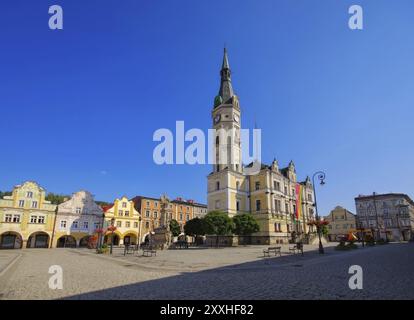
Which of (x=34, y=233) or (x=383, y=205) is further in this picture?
(x=383, y=205)

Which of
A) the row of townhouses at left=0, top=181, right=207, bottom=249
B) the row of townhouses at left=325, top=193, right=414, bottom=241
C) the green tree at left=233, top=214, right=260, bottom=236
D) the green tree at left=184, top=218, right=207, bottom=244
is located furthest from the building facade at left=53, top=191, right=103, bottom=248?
the row of townhouses at left=325, top=193, right=414, bottom=241

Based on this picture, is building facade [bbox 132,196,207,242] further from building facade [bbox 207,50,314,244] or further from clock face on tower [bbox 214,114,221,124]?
clock face on tower [bbox 214,114,221,124]

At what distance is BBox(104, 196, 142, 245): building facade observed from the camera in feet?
182

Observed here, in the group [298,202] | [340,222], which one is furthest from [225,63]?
[340,222]

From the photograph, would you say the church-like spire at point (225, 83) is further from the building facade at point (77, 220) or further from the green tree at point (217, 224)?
the building facade at point (77, 220)

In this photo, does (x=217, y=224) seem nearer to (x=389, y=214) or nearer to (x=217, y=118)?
(x=217, y=118)

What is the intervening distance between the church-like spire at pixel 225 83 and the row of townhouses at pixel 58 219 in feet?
101

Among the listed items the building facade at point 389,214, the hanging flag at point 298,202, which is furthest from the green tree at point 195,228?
the building facade at point 389,214

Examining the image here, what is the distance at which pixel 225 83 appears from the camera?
218ft

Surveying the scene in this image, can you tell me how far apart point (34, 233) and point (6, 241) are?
559 centimetres
